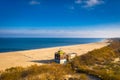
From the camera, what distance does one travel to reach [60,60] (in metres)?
18.0

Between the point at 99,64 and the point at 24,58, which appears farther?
the point at 24,58

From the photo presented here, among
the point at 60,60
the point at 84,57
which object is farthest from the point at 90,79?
the point at 60,60

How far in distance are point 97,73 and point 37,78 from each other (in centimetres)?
246

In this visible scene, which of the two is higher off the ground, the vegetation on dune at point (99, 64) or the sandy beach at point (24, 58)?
the vegetation on dune at point (99, 64)

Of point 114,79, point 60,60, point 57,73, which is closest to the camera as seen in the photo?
point 114,79

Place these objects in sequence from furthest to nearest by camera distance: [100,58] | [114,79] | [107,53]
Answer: [107,53] → [100,58] → [114,79]

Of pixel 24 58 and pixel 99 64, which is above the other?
pixel 99 64

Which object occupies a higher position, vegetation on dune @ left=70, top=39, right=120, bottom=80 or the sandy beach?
vegetation on dune @ left=70, top=39, right=120, bottom=80

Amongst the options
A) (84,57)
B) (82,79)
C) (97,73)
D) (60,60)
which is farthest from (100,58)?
(60,60)

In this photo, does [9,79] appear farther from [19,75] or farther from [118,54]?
[118,54]

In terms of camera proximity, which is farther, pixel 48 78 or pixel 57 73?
pixel 57 73

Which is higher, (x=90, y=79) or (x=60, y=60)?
(x=90, y=79)

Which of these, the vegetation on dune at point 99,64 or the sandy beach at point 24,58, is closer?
the vegetation on dune at point 99,64

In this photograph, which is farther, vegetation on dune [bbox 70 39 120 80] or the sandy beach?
the sandy beach
